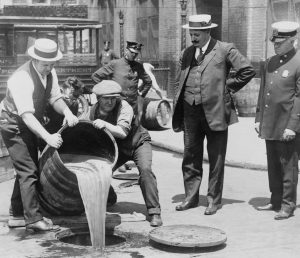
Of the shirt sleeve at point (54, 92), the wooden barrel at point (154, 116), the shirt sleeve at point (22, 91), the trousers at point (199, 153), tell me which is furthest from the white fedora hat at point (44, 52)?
the wooden barrel at point (154, 116)

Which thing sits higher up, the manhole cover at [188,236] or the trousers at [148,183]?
the trousers at [148,183]

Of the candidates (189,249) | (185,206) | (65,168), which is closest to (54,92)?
(65,168)

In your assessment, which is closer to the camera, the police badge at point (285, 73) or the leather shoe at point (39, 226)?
the leather shoe at point (39, 226)

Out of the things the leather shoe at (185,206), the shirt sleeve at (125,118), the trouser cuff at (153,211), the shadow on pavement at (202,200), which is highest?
the shirt sleeve at (125,118)

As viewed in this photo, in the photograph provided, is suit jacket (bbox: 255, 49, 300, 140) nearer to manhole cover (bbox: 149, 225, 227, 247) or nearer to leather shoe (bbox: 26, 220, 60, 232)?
manhole cover (bbox: 149, 225, 227, 247)

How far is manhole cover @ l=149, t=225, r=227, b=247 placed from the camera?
239 inches

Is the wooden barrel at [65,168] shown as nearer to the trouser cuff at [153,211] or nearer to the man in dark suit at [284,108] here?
the trouser cuff at [153,211]

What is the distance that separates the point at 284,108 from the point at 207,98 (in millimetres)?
819

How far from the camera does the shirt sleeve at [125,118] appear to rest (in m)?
7.03

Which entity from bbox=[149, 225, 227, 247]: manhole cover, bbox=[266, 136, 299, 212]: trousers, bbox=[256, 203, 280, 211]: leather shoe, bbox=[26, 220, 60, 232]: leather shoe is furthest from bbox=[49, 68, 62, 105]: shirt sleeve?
bbox=[256, 203, 280, 211]: leather shoe

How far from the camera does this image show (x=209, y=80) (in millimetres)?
7504

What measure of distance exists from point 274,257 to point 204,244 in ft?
1.99

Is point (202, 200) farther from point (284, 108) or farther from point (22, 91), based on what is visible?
point (22, 91)

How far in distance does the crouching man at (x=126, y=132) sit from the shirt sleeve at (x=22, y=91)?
0.66 metres
